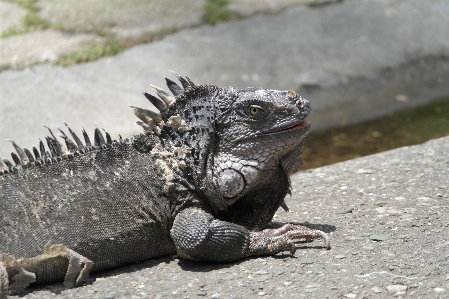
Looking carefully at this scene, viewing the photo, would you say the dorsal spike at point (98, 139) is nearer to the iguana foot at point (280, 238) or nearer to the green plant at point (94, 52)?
the iguana foot at point (280, 238)

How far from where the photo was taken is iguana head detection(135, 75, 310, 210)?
5.64m

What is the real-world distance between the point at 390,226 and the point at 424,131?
5.71m

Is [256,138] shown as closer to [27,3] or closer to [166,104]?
[166,104]

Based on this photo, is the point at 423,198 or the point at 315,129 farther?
the point at 315,129

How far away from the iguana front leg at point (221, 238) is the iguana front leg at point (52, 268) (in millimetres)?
818

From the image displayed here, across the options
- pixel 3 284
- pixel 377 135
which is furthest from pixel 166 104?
pixel 377 135

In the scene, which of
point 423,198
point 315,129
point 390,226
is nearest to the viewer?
point 390,226

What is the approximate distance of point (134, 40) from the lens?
13.5 m

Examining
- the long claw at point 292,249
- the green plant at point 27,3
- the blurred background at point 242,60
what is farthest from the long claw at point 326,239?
the green plant at point 27,3

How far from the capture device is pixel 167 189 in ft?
18.9

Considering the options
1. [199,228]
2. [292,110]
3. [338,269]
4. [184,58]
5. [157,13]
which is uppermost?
[157,13]

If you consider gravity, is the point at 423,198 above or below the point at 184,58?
below

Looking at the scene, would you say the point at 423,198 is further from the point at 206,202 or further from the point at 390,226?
the point at 206,202

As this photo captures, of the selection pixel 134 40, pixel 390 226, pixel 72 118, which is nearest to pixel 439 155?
pixel 390 226
